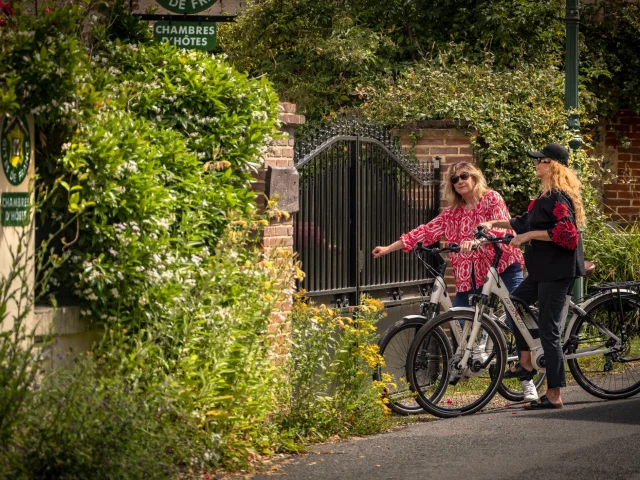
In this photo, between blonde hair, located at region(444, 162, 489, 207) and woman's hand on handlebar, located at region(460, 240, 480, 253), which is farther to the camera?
blonde hair, located at region(444, 162, 489, 207)

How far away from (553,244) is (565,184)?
447mm

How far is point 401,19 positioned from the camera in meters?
16.2

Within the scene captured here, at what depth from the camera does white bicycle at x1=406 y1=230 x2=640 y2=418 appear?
880cm

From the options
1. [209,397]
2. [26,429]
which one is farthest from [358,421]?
[26,429]

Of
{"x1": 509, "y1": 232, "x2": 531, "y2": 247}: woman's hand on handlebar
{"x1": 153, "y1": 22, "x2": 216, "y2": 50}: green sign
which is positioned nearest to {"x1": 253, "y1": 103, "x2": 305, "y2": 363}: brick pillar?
{"x1": 153, "y1": 22, "x2": 216, "y2": 50}: green sign

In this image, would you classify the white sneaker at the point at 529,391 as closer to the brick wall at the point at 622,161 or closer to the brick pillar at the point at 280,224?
the brick pillar at the point at 280,224

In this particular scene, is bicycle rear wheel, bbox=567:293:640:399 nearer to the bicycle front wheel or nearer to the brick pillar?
the bicycle front wheel

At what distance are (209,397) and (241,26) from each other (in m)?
11.2

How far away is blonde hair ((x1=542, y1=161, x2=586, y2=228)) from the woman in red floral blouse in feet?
2.00

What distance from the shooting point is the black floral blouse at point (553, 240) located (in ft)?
28.6

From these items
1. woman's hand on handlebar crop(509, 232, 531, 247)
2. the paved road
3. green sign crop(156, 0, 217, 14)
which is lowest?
the paved road

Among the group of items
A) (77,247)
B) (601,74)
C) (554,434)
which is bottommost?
(554,434)

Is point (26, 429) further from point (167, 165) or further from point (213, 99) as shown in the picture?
point (213, 99)

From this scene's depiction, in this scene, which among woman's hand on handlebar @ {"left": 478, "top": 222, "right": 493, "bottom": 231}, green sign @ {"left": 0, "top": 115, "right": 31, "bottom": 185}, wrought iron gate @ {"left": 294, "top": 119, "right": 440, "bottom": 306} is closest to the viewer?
green sign @ {"left": 0, "top": 115, "right": 31, "bottom": 185}
